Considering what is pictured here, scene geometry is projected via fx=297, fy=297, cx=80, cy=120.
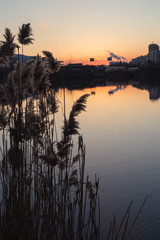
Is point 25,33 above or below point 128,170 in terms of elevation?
above

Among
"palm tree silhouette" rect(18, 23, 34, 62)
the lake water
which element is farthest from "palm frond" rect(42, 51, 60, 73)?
the lake water

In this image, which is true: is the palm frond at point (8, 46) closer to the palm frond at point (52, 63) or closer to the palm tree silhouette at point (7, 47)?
the palm tree silhouette at point (7, 47)

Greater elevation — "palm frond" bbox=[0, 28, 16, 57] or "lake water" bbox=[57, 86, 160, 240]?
"palm frond" bbox=[0, 28, 16, 57]

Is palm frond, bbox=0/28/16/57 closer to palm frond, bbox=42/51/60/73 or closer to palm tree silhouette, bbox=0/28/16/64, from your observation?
palm tree silhouette, bbox=0/28/16/64

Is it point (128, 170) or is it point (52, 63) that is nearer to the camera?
point (52, 63)

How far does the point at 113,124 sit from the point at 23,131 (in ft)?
48.0

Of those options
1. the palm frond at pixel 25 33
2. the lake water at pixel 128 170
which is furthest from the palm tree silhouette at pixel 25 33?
the lake water at pixel 128 170

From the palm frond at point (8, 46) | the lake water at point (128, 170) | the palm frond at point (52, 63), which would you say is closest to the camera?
the palm frond at point (8, 46)

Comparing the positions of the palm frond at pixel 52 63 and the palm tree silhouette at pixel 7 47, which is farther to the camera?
the palm frond at pixel 52 63

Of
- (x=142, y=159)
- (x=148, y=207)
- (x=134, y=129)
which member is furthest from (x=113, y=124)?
(x=148, y=207)

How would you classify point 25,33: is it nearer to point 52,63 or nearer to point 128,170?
point 52,63

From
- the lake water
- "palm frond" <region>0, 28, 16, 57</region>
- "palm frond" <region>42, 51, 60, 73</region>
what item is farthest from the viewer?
the lake water

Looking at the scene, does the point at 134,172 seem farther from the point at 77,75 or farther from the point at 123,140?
the point at 77,75

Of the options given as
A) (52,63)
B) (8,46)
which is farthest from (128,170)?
(8,46)
